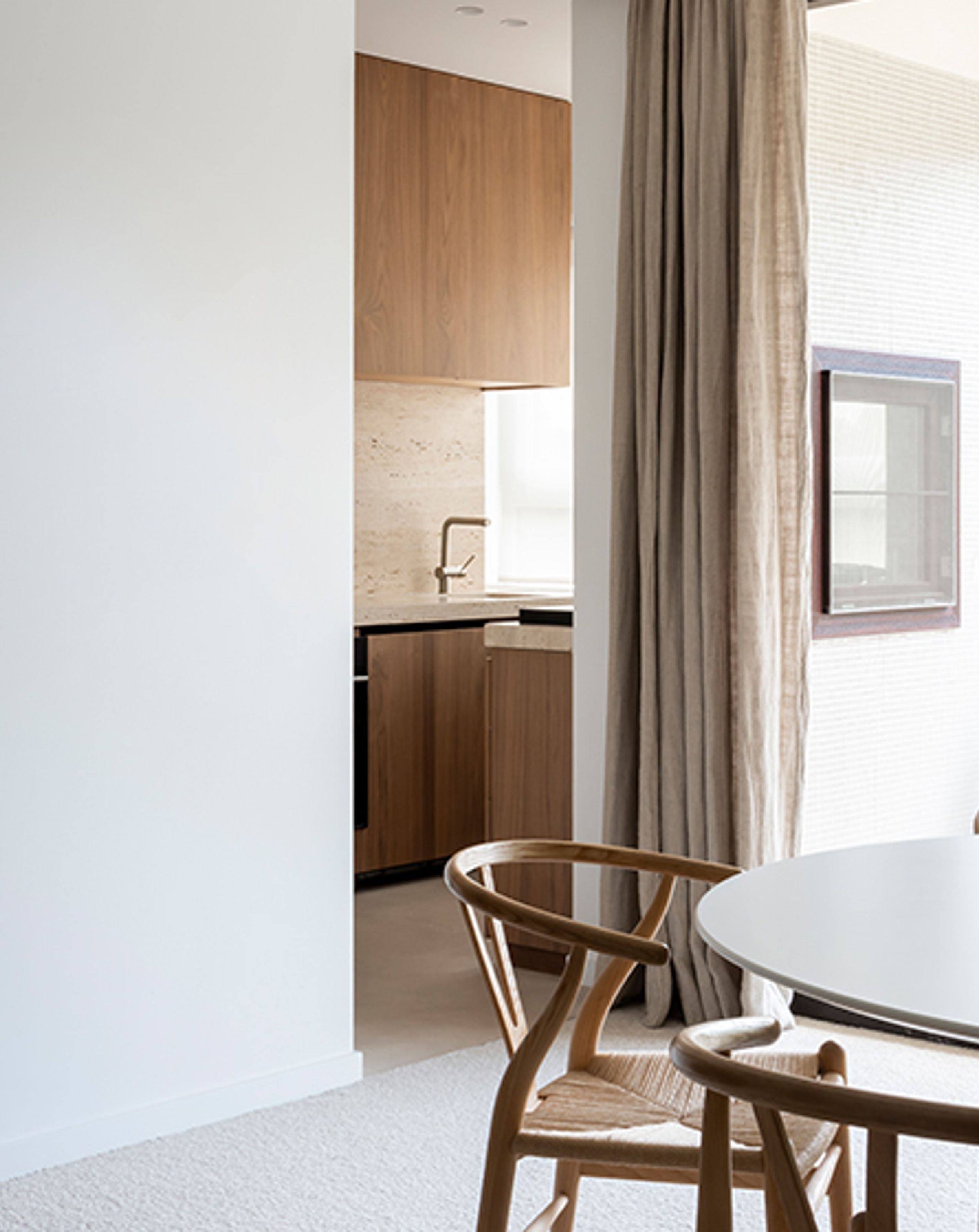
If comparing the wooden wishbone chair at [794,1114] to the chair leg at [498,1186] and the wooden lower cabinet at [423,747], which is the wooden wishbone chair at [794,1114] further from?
the wooden lower cabinet at [423,747]

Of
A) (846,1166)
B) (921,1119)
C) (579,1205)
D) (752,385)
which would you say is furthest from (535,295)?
(921,1119)

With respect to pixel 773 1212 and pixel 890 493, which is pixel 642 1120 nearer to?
pixel 773 1212

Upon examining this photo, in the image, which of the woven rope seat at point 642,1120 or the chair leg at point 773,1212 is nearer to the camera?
the chair leg at point 773,1212

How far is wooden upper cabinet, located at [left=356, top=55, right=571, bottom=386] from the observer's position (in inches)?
204

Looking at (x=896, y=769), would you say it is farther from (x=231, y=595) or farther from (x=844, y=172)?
(x=231, y=595)

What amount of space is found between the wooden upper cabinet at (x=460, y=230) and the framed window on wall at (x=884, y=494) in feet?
Result: 5.61

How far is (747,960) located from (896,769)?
2.88 meters

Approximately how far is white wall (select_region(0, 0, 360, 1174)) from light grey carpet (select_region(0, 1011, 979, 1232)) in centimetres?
12

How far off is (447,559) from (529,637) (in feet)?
5.51

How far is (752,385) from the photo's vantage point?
11.8 feet

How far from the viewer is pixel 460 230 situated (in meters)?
5.42

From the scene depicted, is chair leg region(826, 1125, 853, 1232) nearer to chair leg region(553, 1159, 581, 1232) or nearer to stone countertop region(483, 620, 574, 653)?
chair leg region(553, 1159, 581, 1232)

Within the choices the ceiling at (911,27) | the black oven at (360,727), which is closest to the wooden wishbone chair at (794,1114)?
the ceiling at (911,27)

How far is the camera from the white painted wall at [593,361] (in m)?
4.04
